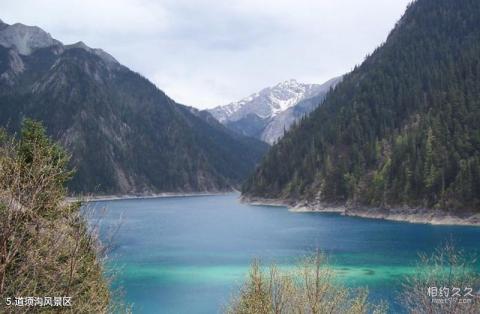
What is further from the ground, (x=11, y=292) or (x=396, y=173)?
(x=396, y=173)

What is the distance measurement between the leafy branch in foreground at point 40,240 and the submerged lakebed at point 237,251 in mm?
5082

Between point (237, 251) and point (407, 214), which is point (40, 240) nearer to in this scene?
point (237, 251)

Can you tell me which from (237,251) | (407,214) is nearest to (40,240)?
(237,251)

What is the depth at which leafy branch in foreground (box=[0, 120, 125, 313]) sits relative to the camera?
1558 centimetres

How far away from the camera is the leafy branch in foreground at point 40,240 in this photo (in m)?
15.6

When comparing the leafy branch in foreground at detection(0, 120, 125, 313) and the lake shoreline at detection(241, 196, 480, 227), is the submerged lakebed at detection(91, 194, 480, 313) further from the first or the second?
the lake shoreline at detection(241, 196, 480, 227)

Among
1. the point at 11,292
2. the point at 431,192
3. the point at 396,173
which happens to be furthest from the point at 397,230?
the point at 11,292

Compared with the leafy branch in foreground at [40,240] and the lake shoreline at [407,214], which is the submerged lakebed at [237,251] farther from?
the lake shoreline at [407,214]

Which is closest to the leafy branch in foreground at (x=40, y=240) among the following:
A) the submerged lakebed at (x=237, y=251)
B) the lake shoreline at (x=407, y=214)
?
the submerged lakebed at (x=237, y=251)

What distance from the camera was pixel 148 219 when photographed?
6663 inches

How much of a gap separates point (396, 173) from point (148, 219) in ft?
272

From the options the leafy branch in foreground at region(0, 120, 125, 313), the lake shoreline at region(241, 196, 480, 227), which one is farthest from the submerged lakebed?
the lake shoreline at region(241, 196, 480, 227)

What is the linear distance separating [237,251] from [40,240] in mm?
80255

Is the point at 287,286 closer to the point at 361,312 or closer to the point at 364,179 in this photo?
the point at 361,312
